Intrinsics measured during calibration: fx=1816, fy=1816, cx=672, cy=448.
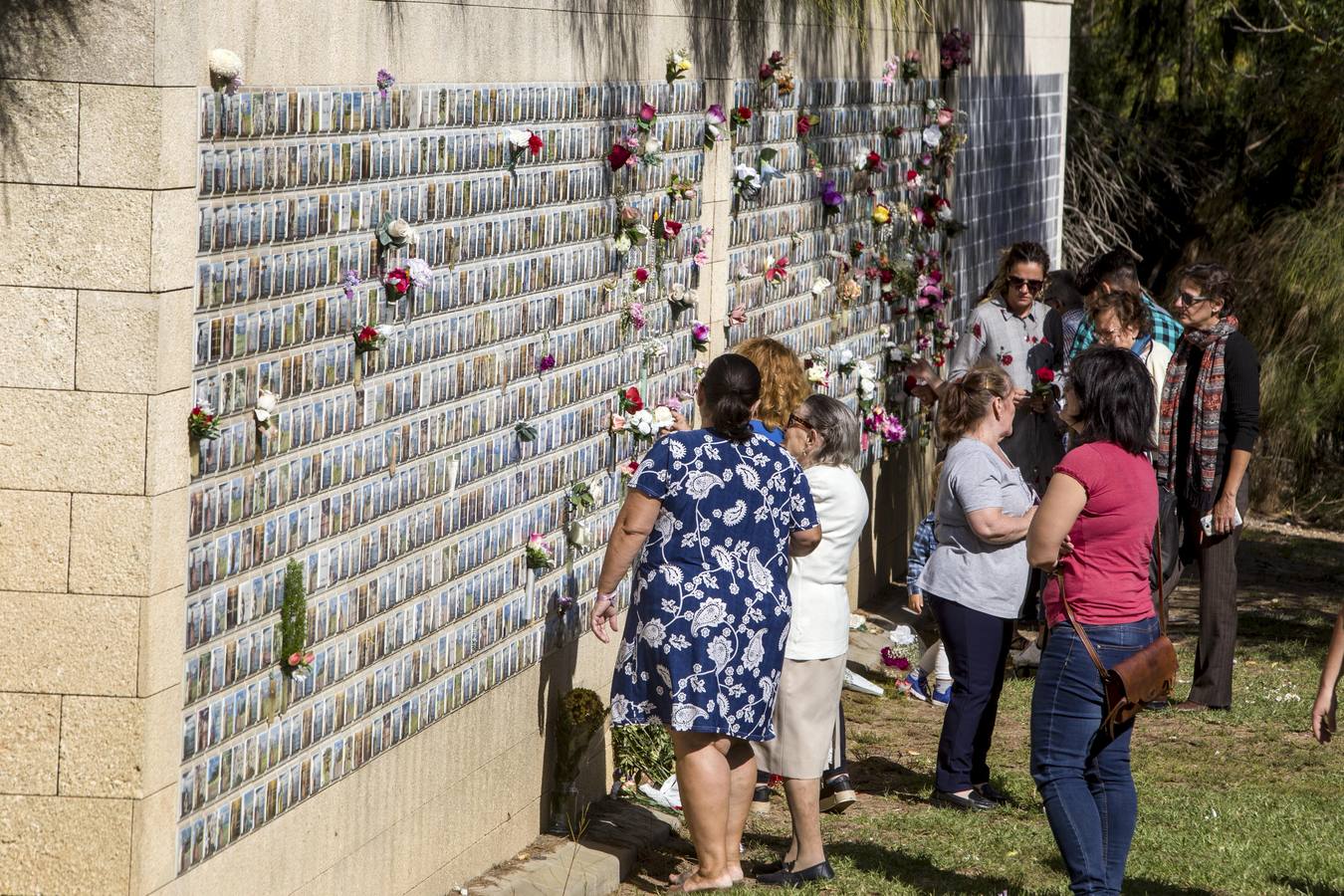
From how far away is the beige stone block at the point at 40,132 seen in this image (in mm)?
3701

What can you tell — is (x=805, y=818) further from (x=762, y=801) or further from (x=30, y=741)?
(x=30, y=741)

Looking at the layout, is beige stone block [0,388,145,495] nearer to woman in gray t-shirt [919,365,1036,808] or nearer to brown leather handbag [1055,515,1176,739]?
brown leather handbag [1055,515,1176,739]

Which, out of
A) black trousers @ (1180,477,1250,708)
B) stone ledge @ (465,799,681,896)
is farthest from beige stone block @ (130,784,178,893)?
black trousers @ (1180,477,1250,708)

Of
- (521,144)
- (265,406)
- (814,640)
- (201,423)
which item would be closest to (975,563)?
(814,640)

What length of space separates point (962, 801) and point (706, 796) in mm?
1664

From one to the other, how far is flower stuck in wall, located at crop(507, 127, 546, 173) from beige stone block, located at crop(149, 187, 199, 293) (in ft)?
5.97

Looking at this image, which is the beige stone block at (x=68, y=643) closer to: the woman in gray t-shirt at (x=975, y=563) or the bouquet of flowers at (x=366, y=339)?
the bouquet of flowers at (x=366, y=339)

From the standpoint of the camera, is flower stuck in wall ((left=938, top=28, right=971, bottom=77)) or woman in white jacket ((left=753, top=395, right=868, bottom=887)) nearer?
woman in white jacket ((left=753, top=395, right=868, bottom=887))

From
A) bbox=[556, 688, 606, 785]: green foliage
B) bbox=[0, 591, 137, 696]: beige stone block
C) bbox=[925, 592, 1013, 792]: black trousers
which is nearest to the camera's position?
bbox=[0, 591, 137, 696]: beige stone block

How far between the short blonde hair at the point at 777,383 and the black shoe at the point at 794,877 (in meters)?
1.50

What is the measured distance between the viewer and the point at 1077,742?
17.2 feet

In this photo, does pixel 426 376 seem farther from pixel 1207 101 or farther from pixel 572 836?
pixel 1207 101

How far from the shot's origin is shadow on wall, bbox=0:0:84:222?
12.1 ft

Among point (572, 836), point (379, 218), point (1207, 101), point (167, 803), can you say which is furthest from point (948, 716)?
point (1207, 101)
